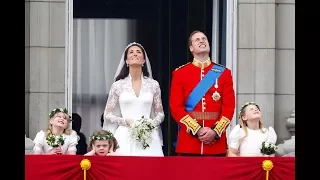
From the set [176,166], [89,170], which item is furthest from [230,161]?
[89,170]

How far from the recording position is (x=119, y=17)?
30.8 ft

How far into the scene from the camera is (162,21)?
940cm

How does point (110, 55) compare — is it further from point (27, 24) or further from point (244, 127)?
point (244, 127)

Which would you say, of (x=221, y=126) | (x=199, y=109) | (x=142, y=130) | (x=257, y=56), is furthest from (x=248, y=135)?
(x=257, y=56)

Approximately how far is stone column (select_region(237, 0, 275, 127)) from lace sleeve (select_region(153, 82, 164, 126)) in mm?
1238

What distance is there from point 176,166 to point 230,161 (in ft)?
1.56

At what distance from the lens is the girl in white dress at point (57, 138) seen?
7.99 metres

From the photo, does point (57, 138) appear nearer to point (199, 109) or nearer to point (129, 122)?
point (129, 122)

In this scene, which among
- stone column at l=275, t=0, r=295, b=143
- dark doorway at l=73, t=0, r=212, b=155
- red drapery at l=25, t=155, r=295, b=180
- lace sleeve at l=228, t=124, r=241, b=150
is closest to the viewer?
red drapery at l=25, t=155, r=295, b=180

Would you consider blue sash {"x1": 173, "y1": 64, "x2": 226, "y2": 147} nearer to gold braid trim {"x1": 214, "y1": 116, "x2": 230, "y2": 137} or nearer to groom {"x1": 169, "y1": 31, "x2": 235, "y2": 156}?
groom {"x1": 169, "y1": 31, "x2": 235, "y2": 156}

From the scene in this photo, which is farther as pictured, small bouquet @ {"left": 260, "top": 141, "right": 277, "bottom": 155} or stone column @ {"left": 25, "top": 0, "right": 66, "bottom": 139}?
stone column @ {"left": 25, "top": 0, "right": 66, "bottom": 139}

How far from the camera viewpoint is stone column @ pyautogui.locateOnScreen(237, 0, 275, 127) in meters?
9.41

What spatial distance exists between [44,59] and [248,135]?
2521 mm

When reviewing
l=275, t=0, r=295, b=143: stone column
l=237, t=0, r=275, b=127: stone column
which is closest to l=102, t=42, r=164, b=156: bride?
l=237, t=0, r=275, b=127: stone column
